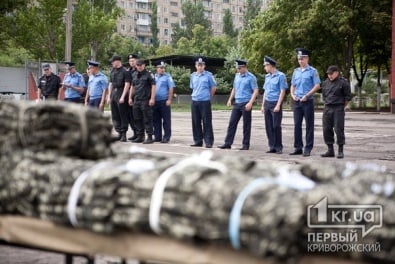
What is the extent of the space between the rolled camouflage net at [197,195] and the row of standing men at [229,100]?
26.0ft

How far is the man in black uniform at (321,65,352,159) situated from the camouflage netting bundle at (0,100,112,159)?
786cm

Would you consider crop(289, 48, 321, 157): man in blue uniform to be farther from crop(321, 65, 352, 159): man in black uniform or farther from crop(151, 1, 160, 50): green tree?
crop(151, 1, 160, 50): green tree

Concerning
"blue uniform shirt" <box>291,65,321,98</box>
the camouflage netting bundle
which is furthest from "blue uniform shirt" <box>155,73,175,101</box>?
the camouflage netting bundle

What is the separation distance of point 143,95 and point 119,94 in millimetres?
799

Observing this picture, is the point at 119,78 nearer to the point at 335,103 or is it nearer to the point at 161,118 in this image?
the point at 161,118

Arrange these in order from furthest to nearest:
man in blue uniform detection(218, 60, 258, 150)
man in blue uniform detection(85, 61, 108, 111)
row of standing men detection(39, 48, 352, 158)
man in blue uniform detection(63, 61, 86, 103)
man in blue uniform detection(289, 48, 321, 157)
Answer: man in blue uniform detection(63, 61, 86, 103) < man in blue uniform detection(85, 61, 108, 111) < man in blue uniform detection(218, 60, 258, 150) < man in blue uniform detection(289, 48, 321, 157) < row of standing men detection(39, 48, 352, 158)

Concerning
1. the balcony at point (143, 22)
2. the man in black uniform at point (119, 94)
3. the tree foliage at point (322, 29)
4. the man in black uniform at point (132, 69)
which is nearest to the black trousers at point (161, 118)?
the man in black uniform at point (132, 69)

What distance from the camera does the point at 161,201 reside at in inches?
114

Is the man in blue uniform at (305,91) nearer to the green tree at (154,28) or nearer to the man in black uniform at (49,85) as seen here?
the man in black uniform at (49,85)

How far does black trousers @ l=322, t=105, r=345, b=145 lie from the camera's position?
35.9ft

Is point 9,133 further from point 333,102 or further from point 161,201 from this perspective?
point 333,102

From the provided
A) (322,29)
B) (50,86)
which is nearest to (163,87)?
(50,86)

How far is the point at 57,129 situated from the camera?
3.45 m

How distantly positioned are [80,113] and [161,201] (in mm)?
795
